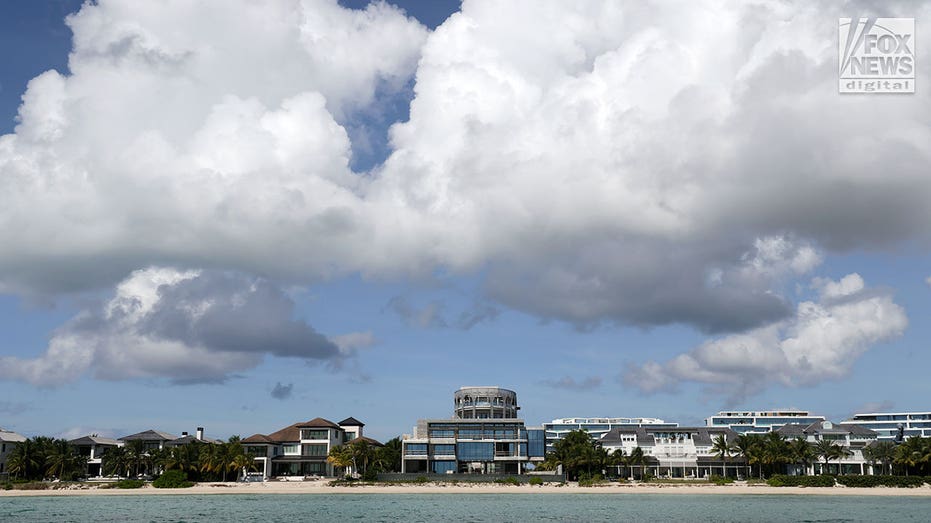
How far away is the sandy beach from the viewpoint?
354ft

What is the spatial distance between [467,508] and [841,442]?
283 feet

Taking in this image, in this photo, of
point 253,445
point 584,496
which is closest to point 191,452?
point 253,445

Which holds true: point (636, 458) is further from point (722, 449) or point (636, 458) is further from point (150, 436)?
point (150, 436)

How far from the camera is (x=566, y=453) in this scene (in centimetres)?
12938

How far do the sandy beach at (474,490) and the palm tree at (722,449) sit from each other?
1405cm

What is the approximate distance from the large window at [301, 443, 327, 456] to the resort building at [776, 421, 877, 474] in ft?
257

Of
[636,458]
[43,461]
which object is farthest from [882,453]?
[43,461]

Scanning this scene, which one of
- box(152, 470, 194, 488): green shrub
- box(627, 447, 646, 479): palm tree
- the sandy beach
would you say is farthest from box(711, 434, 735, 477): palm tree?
box(152, 470, 194, 488): green shrub

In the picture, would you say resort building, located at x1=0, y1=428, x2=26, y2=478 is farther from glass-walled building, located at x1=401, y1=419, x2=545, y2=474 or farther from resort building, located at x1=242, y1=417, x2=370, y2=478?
glass-walled building, located at x1=401, y1=419, x2=545, y2=474

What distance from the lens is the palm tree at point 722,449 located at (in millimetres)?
133375

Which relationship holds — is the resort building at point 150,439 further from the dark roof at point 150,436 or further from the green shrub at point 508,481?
the green shrub at point 508,481

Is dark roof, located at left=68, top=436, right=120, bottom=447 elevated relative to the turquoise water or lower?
elevated

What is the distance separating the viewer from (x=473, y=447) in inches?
5325

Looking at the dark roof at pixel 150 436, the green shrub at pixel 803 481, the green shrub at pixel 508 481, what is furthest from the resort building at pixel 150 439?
the green shrub at pixel 803 481
